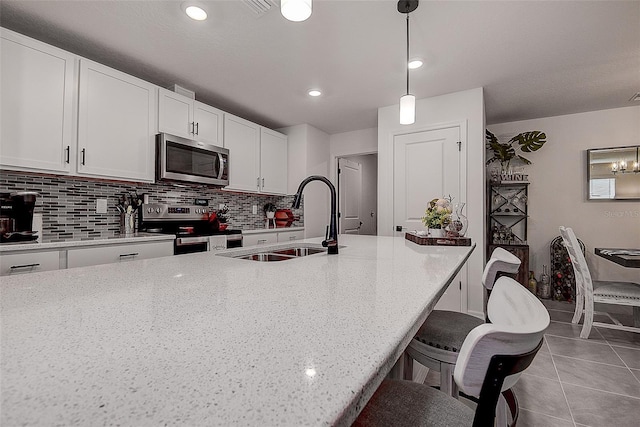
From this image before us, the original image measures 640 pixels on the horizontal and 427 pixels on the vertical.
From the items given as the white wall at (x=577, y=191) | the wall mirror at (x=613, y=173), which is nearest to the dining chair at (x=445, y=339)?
the white wall at (x=577, y=191)

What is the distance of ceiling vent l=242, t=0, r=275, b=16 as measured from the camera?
1.84 m

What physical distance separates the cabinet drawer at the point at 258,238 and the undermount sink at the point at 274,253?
5.08ft

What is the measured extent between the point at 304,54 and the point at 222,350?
2558mm

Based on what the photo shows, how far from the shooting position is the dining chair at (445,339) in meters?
1.13

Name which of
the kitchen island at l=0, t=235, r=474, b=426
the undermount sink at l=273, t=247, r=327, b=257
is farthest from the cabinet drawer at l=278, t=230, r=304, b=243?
the kitchen island at l=0, t=235, r=474, b=426

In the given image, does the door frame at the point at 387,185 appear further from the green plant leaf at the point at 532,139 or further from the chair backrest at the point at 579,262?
the chair backrest at the point at 579,262

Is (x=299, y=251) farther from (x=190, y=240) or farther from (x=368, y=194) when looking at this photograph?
(x=368, y=194)

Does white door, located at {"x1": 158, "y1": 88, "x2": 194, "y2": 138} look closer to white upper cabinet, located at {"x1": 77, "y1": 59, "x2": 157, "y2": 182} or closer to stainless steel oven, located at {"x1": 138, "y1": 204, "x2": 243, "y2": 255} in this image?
white upper cabinet, located at {"x1": 77, "y1": 59, "x2": 157, "y2": 182}

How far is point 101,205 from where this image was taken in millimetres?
2689

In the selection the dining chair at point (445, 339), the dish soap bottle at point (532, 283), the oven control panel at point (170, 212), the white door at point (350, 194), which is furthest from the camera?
the white door at point (350, 194)

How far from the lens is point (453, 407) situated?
0.77 meters

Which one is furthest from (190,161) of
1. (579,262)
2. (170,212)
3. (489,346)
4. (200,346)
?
(579,262)

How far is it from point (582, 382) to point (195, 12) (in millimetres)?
3516

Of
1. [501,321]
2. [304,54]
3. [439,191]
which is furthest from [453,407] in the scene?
[439,191]
